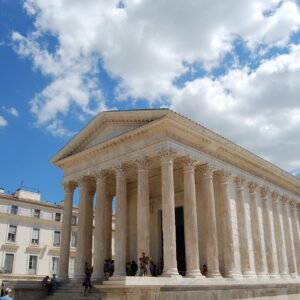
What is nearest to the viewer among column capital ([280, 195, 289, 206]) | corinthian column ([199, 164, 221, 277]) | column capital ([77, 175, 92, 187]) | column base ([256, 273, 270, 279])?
corinthian column ([199, 164, 221, 277])

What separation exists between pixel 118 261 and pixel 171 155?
6283 mm

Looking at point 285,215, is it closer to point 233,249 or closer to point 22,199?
point 233,249

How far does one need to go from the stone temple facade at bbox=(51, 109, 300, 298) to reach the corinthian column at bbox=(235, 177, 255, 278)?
0.06 m

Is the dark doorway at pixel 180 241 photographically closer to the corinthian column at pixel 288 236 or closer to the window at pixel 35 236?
the corinthian column at pixel 288 236

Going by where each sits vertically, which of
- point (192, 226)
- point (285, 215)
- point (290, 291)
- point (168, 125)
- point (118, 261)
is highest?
point (168, 125)

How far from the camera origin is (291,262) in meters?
29.4

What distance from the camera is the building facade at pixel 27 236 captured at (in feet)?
126

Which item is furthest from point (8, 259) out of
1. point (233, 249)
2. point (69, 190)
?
point (233, 249)

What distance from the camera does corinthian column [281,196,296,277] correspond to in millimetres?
29231

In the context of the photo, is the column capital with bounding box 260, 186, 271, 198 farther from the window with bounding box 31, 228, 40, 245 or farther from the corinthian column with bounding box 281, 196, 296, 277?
the window with bounding box 31, 228, 40, 245

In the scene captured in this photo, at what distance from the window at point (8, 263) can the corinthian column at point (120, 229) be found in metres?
21.6

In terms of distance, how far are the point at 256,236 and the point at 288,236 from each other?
19.2 ft

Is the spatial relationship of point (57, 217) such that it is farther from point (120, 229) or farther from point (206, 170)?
point (206, 170)

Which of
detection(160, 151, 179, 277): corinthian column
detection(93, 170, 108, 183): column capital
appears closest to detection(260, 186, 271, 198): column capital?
detection(160, 151, 179, 277): corinthian column
